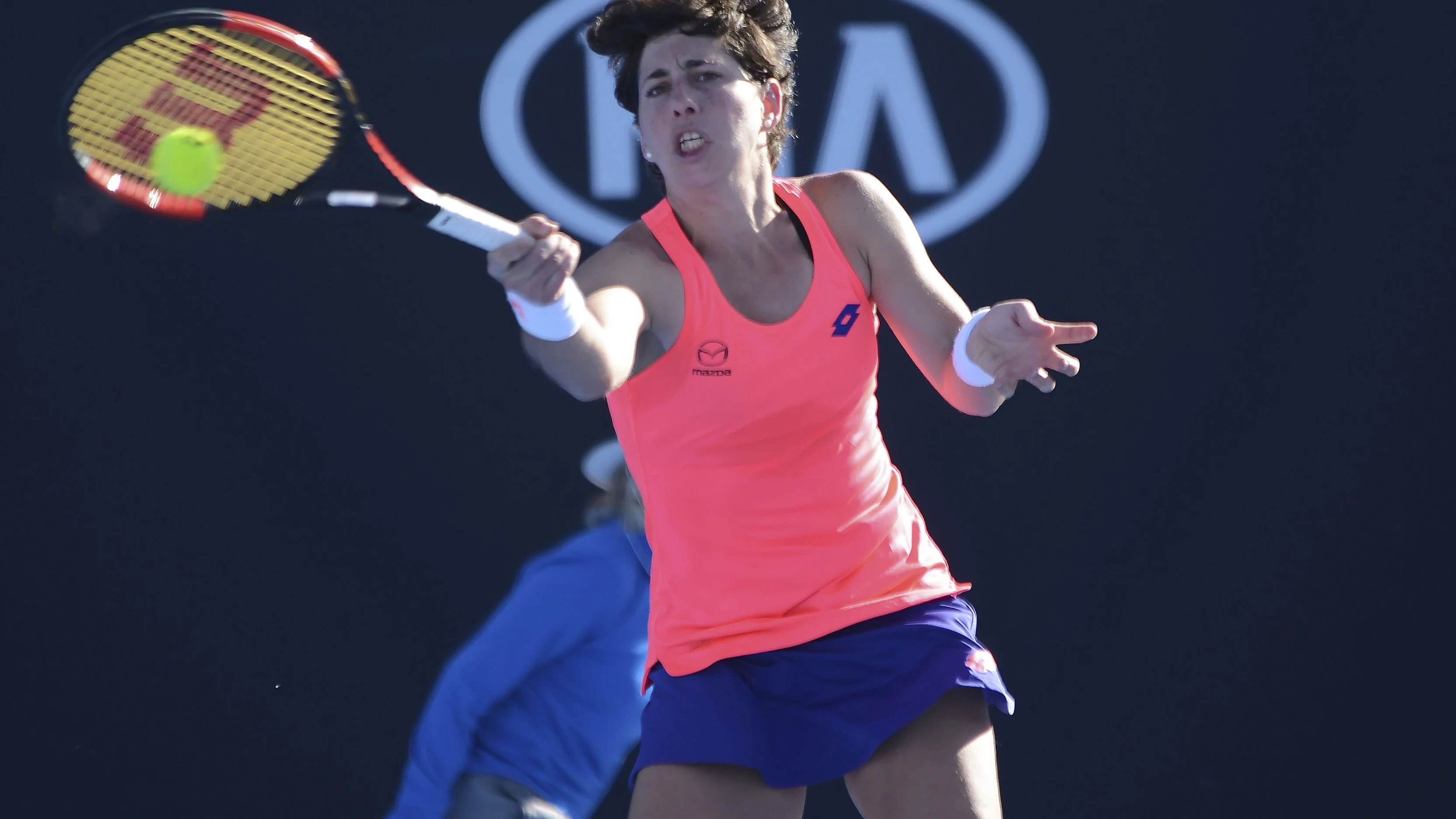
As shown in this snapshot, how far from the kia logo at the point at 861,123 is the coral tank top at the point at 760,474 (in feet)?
3.71

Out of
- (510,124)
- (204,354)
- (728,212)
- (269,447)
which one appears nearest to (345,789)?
(269,447)

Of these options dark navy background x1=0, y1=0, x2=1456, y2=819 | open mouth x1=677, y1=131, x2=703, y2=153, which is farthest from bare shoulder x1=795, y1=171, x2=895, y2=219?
dark navy background x1=0, y1=0, x2=1456, y2=819

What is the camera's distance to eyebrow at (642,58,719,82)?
2164mm

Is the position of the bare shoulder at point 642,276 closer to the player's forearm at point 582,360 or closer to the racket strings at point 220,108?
the player's forearm at point 582,360

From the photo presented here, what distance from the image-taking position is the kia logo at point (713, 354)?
2.02 meters

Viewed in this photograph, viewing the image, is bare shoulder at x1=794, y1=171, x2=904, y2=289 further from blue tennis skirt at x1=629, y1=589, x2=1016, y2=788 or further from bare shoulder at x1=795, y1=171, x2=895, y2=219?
blue tennis skirt at x1=629, y1=589, x2=1016, y2=788

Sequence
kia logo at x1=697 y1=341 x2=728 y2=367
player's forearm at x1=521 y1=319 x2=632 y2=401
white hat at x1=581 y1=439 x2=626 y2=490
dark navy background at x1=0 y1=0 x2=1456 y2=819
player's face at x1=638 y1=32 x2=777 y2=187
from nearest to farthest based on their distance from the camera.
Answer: player's forearm at x1=521 y1=319 x2=632 y2=401 → kia logo at x1=697 y1=341 x2=728 y2=367 → player's face at x1=638 y1=32 x2=777 y2=187 → white hat at x1=581 y1=439 x2=626 y2=490 → dark navy background at x1=0 y1=0 x2=1456 y2=819

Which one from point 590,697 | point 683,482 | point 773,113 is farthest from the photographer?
point 590,697

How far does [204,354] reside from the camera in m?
3.16

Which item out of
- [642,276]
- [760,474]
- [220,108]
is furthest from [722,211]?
[220,108]

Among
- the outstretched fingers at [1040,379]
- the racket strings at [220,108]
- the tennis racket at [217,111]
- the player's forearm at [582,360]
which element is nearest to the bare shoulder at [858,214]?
the outstretched fingers at [1040,379]

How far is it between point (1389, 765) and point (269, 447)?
247 centimetres

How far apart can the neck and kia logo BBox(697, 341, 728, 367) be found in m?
0.19

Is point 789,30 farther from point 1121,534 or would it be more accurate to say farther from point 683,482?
point 1121,534
